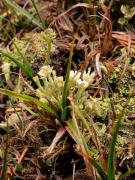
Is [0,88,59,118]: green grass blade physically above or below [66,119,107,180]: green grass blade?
above

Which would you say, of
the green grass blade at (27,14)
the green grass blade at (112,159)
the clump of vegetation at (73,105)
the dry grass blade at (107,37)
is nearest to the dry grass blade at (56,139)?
the clump of vegetation at (73,105)

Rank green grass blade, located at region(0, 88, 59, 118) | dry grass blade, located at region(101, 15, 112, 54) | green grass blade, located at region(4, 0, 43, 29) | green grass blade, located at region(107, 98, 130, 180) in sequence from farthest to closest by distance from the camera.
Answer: green grass blade, located at region(4, 0, 43, 29) → dry grass blade, located at region(101, 15, 112, 54) → green grass blade, located at region(0, 88, 59, 118) → green grass blade, located at region(107, 98, 130, 180)

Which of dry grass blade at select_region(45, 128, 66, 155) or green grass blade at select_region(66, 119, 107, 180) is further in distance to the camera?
dry grass blade at select_region(45, 128, 66, 155)

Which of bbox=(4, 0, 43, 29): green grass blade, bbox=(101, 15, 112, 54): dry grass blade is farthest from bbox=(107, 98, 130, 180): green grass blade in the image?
bbox=(4, 0, 43, 29): green grass blade

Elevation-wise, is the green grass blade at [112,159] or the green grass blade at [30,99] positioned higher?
the green grass blade at [30,99]

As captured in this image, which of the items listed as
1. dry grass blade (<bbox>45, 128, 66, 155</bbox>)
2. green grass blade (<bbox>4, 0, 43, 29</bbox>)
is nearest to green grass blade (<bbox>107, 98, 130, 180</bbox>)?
dry grass blade (<bbox>45, 128, 66, 155</bbox>)

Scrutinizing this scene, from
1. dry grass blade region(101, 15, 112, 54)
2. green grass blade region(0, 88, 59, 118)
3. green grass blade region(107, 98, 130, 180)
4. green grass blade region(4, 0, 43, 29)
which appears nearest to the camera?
green grass blade region(107, 98, 130, 180)

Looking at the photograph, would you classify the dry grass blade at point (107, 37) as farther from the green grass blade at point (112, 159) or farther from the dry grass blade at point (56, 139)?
the green grass blade at point (112, 159)

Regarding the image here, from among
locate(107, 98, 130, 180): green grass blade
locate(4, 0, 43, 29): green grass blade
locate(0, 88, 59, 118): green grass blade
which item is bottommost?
locate(107, 98, 130, 180): green grass blade

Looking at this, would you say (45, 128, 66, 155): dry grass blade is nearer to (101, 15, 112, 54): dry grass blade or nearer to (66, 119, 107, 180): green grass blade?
(66, 119, 107, 180): green grass blade

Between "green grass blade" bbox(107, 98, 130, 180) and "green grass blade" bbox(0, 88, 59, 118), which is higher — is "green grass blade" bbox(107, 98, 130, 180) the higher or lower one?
the lower one

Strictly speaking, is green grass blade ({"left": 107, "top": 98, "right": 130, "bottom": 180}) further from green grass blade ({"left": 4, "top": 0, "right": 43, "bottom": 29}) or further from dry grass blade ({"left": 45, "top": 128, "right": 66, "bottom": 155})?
green grass blade ({"left": 4, "top": 0, "right": 43, "bottom": 29})

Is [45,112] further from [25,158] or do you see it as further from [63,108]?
[25,158]
